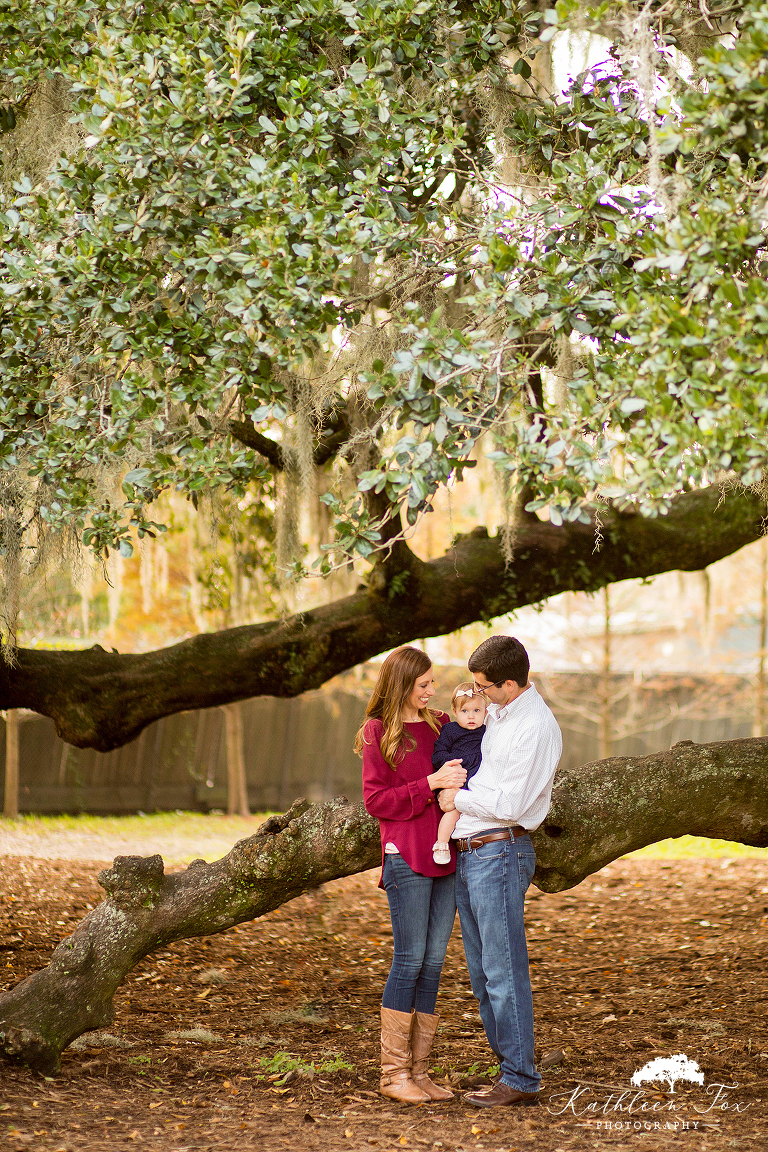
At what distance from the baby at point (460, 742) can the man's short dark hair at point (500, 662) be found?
0.14 metres

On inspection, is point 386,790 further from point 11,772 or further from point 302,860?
point 11,772

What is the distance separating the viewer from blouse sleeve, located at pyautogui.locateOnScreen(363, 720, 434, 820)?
3188 millimetres

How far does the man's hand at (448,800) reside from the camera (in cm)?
318

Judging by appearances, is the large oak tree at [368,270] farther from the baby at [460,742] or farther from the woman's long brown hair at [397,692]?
the baby at [460,742]

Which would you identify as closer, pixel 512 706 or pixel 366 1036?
pixel 512 706

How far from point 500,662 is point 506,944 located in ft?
2.93

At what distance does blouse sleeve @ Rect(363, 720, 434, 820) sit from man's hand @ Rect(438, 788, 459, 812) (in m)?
0.04

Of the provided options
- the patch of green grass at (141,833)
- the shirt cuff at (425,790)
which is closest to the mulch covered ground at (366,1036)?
the shirt cuff at (425,790)

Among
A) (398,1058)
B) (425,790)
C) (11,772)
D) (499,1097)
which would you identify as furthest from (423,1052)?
(11,772)

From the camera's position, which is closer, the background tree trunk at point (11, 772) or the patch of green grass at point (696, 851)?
the patch of green grass at point (696, 851)

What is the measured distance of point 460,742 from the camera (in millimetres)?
3318

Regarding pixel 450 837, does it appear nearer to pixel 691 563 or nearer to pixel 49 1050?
pixel 49 1050

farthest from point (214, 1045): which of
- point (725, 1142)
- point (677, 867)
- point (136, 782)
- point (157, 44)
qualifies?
point (136, 782)

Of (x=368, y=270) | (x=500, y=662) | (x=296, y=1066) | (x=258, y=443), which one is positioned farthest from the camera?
(x=258, y=443)
